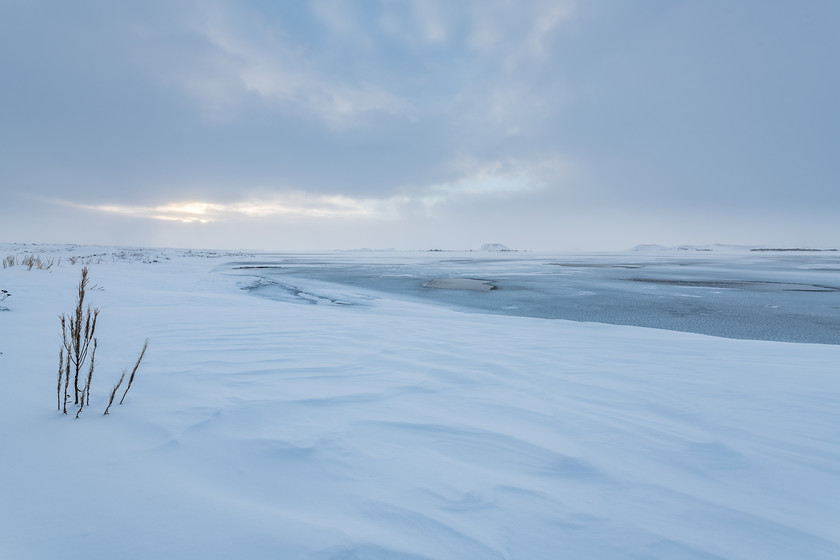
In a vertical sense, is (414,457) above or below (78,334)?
below

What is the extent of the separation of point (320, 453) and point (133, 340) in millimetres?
2817

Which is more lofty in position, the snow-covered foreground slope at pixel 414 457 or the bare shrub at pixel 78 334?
Answer: the bare shrub at pixel 78 334

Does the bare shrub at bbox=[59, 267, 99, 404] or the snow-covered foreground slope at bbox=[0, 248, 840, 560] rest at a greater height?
the bare shrub at bbox=[59, 267, 99, 404]

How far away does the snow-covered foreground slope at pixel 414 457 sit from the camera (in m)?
1.25

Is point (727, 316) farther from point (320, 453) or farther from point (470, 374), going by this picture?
point (320, 453)

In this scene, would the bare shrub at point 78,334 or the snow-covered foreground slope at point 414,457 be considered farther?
the bare shrub at point 78,334

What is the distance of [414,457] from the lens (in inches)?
68.1

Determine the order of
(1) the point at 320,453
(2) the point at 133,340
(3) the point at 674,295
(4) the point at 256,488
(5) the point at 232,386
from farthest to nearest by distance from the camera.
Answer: (3) the point at 674,295 → (2) the point at 133,340 → (5) the point at 232,386 → (1) the point at 320,453 → (4) the point at 256,488

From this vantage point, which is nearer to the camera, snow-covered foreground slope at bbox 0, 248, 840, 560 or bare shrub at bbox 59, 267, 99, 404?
snow-covered foreground slope at bbox 0, 248, 840, 560

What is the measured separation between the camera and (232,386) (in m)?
2.49

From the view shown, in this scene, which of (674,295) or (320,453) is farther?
(674,295)

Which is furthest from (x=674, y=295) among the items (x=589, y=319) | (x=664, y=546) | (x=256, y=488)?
(x=256, y=488)

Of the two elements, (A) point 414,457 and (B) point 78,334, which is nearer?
(A) point 414,457

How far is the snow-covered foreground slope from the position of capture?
4.11 feet
